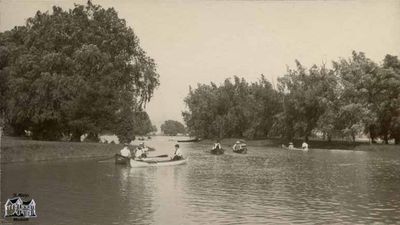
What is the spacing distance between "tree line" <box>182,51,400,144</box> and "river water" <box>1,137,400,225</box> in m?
31.5

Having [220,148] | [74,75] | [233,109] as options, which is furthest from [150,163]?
[233,109]

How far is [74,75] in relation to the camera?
151 feet

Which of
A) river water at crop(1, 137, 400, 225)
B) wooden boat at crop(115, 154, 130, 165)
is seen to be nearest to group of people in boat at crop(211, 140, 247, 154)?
wooden boat at crop(115, 154, 130, 165)

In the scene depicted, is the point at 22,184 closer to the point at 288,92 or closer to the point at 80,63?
the point at 80,63

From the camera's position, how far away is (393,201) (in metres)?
20.0

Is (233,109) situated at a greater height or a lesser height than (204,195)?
greater

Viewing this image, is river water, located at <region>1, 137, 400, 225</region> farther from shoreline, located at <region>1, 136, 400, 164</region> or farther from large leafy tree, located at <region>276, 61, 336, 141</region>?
large leafy tree, located at <region>276, 61, 336, 141</region>

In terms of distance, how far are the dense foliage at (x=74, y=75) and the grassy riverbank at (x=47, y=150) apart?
6.93 ft

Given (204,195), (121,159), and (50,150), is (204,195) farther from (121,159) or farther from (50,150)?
(50,150)

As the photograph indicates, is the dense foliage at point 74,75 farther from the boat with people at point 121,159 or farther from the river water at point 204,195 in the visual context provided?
the river water at point 204,195

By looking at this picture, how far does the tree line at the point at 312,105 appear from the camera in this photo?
6341 centimetres

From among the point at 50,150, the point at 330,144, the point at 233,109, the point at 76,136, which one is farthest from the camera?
the point at 233,109

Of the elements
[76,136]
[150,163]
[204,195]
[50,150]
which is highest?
[76,136]

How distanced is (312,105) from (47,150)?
43505 millimetres
